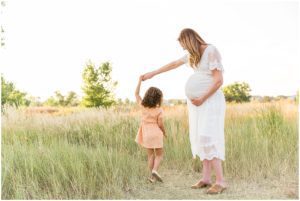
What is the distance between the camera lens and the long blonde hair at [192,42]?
16.1 ft

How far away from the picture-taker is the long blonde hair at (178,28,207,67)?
490 centimetres

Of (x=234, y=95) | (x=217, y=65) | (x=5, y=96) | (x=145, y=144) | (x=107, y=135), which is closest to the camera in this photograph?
(x=217, y=65)

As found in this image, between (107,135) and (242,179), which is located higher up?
(107,135)

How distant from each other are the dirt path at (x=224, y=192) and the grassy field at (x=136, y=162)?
0.04ft

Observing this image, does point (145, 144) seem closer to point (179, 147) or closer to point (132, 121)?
point (179, 147)

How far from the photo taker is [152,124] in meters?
5.66

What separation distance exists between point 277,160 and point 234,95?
1076 centimetres

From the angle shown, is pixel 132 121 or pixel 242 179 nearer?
pixel 242 179

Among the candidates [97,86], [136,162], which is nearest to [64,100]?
[97,86]

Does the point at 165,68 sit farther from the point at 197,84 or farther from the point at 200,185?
the point at 200,185

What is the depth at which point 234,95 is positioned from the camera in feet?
55.1

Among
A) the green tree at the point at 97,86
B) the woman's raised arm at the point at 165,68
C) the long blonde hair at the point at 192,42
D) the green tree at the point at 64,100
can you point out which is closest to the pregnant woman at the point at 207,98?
the long blonde hair at the point at 192,42

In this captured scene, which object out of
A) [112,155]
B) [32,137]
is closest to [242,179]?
[112,155]

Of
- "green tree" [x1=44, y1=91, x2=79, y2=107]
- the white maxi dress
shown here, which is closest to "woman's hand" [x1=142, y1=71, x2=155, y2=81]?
the white maxi dress
